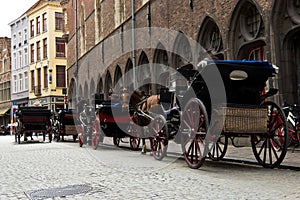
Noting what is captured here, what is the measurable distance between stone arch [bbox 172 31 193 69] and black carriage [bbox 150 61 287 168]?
27.2 feet

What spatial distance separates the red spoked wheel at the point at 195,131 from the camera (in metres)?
6.75

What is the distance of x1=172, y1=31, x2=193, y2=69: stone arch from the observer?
15.6 metres

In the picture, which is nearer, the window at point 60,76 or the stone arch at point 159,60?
the stone arch at point 159,60

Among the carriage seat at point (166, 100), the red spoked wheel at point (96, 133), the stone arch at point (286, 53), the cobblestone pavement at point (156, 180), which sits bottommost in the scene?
the cobblestone pavement at point (156, 180)

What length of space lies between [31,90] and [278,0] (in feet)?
132

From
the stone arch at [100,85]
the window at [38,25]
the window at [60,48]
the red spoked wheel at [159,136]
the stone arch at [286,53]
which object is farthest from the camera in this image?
the window at [38,25]

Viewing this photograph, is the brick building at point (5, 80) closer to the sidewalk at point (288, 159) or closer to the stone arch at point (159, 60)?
the stone arch at point (159, 60)

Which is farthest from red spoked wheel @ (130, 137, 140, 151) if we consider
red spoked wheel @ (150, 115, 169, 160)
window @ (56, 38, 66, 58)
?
window @ (56, 38, 66, 58)

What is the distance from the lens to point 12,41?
53.9m

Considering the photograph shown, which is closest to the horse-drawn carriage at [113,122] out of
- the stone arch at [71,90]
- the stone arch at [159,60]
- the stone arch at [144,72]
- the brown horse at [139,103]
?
the brown horse at [139,103]

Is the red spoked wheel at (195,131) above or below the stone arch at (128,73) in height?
below

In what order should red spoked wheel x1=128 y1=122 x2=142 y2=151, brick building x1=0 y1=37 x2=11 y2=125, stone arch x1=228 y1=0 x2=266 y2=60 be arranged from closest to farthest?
red spoked wheel x1=128 y1=122 x2=142 y2=151 → stone arch x1=228 y1=0 x2=266 y2=60 → brick building x1=0 y1=37 x2=11 y2=125

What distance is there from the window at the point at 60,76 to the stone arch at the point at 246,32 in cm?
3449

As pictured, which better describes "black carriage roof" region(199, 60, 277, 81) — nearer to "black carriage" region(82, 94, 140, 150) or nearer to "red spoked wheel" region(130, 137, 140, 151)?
"black carriage" region(82, 94, 140, 150)
